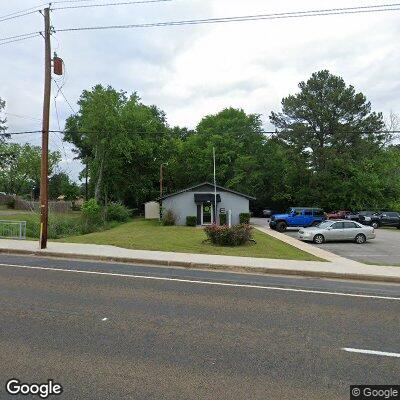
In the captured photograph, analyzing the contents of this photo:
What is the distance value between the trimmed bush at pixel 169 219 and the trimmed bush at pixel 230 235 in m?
19.0

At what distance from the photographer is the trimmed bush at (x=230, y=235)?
63.4ft

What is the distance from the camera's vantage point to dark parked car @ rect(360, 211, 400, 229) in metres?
40.4

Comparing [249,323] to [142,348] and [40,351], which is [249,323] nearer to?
[142,348]

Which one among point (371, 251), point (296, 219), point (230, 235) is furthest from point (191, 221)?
point (371, 251)

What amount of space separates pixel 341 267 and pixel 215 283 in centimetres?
487

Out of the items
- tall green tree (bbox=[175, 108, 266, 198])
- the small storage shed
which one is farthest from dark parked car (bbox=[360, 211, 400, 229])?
the small storage shed

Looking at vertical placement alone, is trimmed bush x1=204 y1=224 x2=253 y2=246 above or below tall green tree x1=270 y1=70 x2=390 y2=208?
below

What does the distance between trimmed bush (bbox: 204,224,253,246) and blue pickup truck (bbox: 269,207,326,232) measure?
1534 centimetres

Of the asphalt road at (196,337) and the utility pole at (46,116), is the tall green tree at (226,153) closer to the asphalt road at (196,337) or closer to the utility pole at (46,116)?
the utility pole at (46,116)

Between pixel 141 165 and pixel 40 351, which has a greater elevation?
pixel 141 165

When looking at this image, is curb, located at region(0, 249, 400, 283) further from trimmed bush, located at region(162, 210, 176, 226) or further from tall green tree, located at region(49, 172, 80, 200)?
tall green tree, located at region(49, 172, 80, 200)

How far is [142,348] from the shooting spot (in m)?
5.51

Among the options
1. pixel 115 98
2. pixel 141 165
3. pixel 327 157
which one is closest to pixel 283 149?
pixel 327 157

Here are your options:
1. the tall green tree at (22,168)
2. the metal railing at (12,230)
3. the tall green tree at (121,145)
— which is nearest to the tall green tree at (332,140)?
the tall green tree at (121,145)
